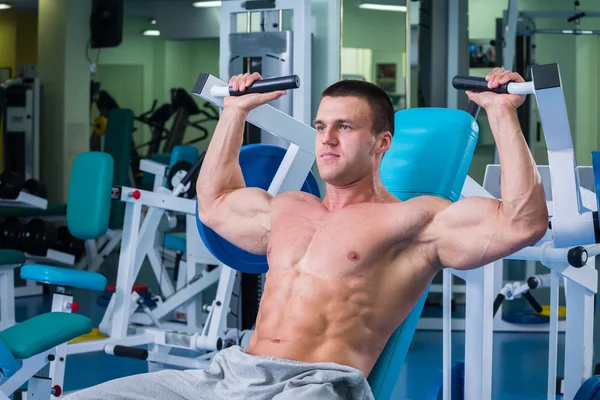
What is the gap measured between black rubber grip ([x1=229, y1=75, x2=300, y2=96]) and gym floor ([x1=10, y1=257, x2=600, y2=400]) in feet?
5.36

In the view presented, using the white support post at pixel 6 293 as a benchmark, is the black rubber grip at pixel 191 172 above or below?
above

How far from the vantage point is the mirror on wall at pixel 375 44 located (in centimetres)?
770

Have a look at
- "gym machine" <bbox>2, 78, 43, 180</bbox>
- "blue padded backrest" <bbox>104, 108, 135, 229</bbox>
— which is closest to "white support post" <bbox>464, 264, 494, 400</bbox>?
"blue padded backrest" <bbox>104, 108, 135, 229</bbox>

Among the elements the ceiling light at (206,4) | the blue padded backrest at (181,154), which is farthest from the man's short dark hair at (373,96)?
A: the ceiling light at (206,4)

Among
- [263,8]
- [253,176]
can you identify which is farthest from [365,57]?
[253,176]

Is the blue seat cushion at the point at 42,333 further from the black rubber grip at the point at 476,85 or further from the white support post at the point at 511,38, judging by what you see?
the white support post at the point at 511,38

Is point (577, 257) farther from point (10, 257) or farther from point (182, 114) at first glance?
point (182, 114)

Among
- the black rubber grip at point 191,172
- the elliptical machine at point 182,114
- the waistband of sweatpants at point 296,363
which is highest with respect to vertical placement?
the elliptical machine at point 182,114

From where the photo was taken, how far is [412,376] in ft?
13.0

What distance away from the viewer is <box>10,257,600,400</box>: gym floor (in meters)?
3.73

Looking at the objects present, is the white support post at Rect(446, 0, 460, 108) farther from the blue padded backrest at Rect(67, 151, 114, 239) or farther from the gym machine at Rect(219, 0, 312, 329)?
the blue padded backrest at Rect(67, 151, 114, 239)

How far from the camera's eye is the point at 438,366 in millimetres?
4148

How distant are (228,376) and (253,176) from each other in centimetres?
99

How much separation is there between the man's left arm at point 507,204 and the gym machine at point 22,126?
6450 mm
